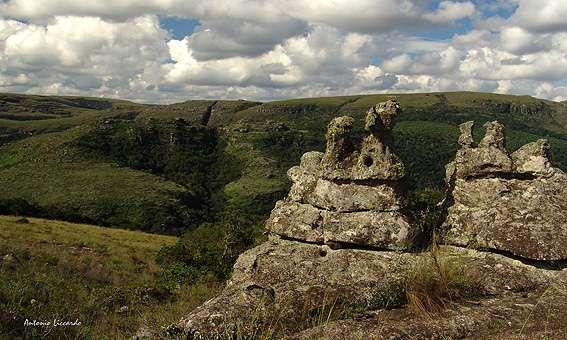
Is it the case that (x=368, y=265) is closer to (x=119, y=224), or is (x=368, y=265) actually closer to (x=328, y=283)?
(x=328, y=283)

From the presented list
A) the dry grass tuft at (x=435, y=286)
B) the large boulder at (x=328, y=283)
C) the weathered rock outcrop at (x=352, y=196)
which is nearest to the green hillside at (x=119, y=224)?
the weathered rock outcrop at (x=352, y=196)

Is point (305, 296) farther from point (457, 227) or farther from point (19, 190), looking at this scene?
point (19, 190)

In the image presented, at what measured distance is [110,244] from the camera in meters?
51.1

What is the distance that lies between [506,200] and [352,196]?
12.9 ft

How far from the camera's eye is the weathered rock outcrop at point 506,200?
11125mm

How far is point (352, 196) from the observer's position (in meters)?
12.2

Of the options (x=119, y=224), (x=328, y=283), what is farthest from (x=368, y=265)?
(x=119, y=224)

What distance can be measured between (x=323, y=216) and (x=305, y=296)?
3076 mm

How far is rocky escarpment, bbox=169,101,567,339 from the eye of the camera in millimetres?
7941

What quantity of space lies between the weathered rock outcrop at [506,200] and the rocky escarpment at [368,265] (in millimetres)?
55

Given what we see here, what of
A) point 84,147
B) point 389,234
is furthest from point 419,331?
point 84,147

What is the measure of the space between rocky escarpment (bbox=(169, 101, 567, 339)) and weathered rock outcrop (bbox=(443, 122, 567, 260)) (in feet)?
0.18
